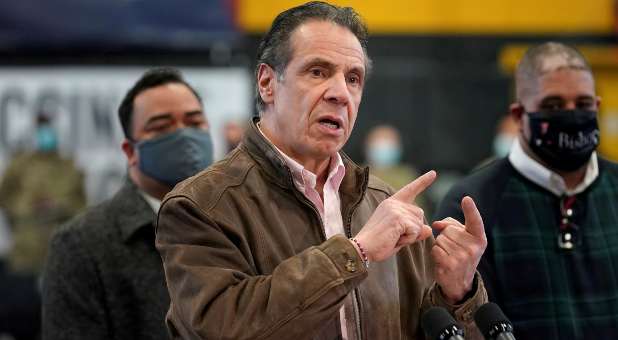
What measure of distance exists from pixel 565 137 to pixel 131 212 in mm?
1704

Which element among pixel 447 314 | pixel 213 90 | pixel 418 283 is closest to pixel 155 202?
pixel 418 283

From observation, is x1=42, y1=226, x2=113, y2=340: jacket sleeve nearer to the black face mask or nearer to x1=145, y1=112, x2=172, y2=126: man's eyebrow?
x1=145, y1=112, x2=172, y2=126: man's eyebrow

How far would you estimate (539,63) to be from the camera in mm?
4133

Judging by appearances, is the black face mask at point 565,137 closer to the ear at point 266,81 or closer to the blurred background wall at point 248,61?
the ear at point 266,81

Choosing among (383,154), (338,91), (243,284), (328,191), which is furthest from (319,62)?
(383,154)

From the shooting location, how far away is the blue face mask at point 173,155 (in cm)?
408

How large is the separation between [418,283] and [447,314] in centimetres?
33

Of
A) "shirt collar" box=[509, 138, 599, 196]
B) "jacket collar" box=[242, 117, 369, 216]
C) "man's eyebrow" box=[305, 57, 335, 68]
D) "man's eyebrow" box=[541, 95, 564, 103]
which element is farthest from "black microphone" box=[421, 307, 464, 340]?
"man's eyebrow" box=[541, 95, 564, 103]

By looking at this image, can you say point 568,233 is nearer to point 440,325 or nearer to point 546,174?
point 546,174

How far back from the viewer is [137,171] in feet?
13.8

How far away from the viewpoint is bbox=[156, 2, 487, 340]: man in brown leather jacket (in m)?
2.63

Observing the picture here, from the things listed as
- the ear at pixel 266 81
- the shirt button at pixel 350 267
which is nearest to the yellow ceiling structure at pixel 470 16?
the ear at pixel 266 81

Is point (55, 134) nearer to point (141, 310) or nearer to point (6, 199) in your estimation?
point (6, 199)

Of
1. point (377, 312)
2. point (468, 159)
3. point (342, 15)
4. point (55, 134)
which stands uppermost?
point (342, 15)
